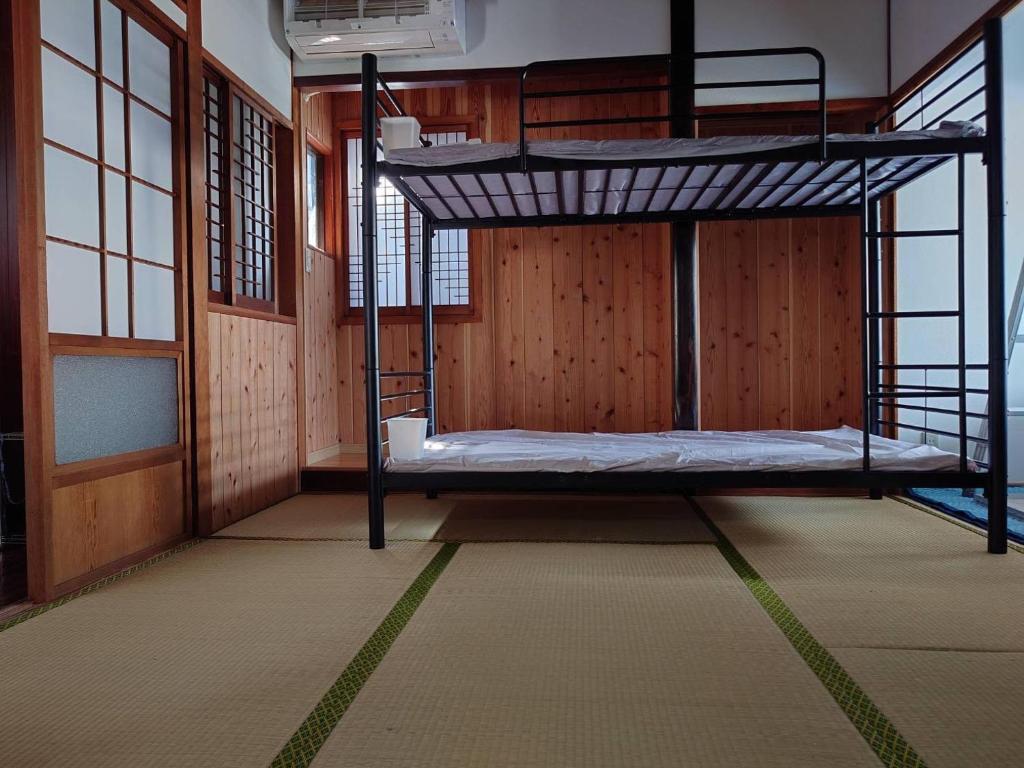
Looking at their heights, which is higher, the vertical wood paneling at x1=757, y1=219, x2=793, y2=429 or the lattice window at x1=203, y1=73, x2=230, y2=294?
the lattice window at x1=203, y1=73, x2=230, y2=294

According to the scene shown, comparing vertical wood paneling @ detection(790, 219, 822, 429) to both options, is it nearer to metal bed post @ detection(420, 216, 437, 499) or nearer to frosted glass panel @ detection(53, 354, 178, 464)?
metal bed post @ detection(420, 216, 437, 499)

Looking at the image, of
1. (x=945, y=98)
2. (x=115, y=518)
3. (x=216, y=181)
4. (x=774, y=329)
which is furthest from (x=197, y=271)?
(x=945, y=98)

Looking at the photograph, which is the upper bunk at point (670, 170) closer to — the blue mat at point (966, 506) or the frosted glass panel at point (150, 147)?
the frosted glass panel at point (150, 147)

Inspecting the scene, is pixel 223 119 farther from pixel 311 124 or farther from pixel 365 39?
pixel 311 124

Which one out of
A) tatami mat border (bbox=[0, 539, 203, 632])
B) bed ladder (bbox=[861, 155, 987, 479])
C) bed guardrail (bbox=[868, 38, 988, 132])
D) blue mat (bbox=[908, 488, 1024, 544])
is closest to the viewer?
tatami mat border (bbox=[0, 539, 203, 632])

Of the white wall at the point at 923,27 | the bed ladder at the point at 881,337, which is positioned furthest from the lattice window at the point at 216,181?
the white wall at the point at 923,27

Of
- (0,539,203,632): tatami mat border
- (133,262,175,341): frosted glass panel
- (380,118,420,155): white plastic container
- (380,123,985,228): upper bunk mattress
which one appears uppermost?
(380,118,420,155): white plastic container

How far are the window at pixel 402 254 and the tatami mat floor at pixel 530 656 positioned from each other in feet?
8.67

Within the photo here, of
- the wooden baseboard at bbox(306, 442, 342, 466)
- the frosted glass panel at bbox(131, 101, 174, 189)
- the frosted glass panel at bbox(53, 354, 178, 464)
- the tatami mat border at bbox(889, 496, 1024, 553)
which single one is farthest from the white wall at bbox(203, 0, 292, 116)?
the tatami mat border at bbox(889, 496, 1024, 553)

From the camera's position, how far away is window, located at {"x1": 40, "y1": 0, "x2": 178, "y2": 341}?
2707mm

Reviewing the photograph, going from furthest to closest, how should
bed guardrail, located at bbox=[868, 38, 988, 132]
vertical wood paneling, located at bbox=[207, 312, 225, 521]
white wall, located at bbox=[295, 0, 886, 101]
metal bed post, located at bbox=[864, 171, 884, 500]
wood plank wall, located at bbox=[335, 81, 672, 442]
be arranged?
wood plank wall, located at bbox=[335, 81, 672, 442]
white wall, located at bbox=[295, 0, 886, 101]
metal bed post, located at bbox=[864, 171, 884, 500]
bed guardrail, located at bbox=[868, 38, 988, 132]
vertical wood paneling, located at bbox=[207, 312, 225, 521]

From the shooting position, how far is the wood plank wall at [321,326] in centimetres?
511

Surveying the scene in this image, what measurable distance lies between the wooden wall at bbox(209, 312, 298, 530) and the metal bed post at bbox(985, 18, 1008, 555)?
3646 mm

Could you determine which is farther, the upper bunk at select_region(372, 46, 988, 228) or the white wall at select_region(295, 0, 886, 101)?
the white wall at select_region(295, 0, 886, 101)
